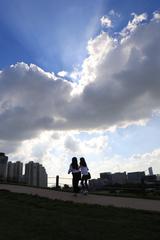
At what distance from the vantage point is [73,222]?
8.70 metres

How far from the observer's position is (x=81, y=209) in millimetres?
11141

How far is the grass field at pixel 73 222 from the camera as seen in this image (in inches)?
286

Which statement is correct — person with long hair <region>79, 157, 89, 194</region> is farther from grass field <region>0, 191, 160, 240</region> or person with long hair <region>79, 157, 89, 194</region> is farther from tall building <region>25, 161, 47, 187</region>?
tall building <region>25, 161, 47, 187</region>

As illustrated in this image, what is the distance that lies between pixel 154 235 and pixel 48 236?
2484mm

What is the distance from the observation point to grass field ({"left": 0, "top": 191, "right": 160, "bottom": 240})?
23.9ft

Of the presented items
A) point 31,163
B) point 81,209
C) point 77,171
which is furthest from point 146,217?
point 31,163

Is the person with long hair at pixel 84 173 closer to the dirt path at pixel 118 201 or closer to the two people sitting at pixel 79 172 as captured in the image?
the two people sitting at pixel 79 172

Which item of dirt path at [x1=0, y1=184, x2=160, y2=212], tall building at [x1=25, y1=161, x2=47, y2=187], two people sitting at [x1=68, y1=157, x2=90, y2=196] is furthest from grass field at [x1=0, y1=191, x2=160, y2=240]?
tall building at [x1=25, y1=161, x2=47, y2=187]

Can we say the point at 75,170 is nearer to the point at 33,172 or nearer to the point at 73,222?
the point at 73,222

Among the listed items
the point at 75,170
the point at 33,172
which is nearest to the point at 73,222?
the point at 75,170

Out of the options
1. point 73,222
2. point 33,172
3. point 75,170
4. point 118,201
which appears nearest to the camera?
point 73,222

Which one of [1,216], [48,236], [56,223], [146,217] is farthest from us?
[146,217]

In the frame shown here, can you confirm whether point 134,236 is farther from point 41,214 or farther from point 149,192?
point 149,192

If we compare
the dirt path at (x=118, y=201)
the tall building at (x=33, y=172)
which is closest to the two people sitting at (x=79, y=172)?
the dirt path at (x=118, y=201)
